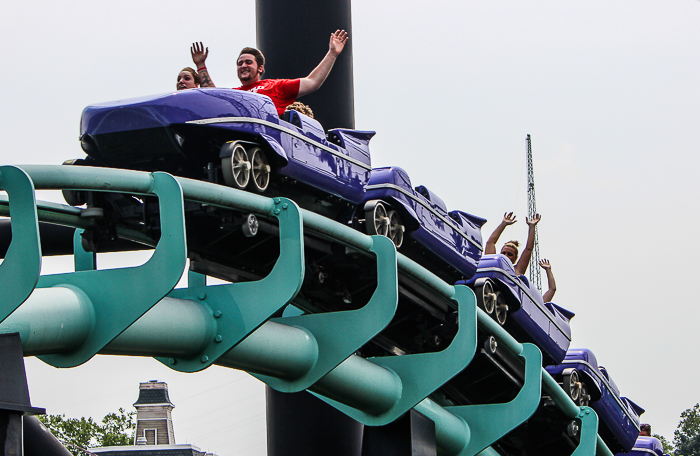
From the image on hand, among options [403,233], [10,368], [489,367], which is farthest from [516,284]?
[10,368]

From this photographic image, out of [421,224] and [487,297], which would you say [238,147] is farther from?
[487,297]

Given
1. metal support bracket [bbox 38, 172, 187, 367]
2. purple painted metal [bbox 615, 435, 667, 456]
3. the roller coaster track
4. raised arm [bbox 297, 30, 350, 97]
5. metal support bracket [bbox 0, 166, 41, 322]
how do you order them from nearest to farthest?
metal support bracket [bbox 0, 166, 41, 322]
the roller coaster track
metal support bracket [bbox 38, 172, 187, 367]
raised arm [bbox 297, 30, 350, 97]
purple painted metal [bbox 615, 435, 667, 456]

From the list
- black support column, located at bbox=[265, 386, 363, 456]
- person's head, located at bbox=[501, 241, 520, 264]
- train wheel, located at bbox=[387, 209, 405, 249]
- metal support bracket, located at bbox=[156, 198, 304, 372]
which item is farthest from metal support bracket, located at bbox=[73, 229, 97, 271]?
person's head, located at bbox=[501, 241, 520, 264]

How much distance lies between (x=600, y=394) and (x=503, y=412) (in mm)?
4881

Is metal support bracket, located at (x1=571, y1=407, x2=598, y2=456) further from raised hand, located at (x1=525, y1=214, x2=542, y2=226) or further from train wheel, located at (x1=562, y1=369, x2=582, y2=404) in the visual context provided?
raised hand, located at (x1=525, y1=214, x2=542, y2=226)

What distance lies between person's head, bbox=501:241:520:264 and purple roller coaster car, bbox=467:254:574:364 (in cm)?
44

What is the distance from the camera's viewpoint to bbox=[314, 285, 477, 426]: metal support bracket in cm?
771

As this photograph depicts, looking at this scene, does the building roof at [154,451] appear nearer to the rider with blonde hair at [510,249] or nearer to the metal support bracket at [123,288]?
the rider with blonde hair at [510,249]

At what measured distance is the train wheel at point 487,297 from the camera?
10781mm

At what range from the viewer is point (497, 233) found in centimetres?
1246

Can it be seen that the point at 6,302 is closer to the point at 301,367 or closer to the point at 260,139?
the point at 301,367

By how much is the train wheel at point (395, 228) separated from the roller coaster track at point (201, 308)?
0.91 metres

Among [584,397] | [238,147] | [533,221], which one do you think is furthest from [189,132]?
[584,397]

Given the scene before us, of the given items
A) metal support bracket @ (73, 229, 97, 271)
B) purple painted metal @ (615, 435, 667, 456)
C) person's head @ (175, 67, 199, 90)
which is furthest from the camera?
purple painted metal @ (615, 435, 667, 456)
